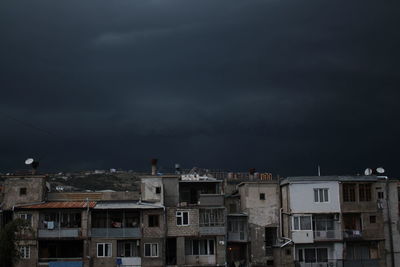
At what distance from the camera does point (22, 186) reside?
226 feet

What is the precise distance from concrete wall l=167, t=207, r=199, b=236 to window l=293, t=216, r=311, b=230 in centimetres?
1306

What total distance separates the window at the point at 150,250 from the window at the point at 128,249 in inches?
54.0

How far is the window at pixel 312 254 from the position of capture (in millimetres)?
70806

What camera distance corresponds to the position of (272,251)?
7156 cm

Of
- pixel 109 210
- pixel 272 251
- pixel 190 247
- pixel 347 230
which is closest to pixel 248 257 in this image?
pixel 272 251

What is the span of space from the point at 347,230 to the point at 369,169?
36.7 ft

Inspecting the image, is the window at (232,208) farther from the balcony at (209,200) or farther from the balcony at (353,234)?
the balcony at (353,234)

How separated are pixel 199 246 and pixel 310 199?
52.8ft

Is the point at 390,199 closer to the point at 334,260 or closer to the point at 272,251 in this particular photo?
the point at 334,260

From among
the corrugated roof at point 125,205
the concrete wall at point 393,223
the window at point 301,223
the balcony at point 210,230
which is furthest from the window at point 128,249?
the concrete wall at point 393,223

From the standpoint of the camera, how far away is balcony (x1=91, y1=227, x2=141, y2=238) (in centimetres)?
6738

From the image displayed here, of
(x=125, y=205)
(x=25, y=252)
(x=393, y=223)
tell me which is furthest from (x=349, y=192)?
(x=25, y=252)

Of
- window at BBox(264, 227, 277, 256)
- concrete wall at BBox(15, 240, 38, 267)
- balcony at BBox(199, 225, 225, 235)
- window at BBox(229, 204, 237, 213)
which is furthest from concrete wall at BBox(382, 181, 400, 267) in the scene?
concrete wall at BBox(15, 240, 38, 267)

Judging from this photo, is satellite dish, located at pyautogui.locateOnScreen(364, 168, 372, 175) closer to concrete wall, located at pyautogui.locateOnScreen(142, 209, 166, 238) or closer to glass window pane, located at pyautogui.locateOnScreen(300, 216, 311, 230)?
glass window pane, located at pyautogui.locateOnScreen(300, 216, 311, 230)
